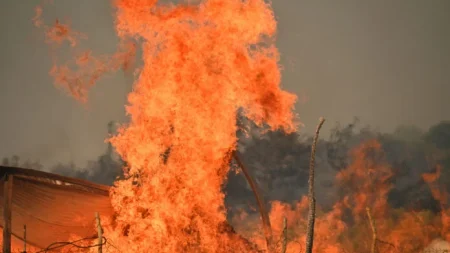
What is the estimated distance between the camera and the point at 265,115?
13164 mm

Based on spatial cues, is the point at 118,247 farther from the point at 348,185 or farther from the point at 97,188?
the point at 348,185

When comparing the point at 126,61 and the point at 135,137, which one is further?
the point at 126,61

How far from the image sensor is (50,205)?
11.2 meters

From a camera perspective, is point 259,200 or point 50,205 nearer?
point 50,205

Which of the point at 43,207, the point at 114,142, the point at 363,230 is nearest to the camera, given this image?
the point at 43,207

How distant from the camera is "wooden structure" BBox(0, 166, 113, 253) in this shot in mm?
10367

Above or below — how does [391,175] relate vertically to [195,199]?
above

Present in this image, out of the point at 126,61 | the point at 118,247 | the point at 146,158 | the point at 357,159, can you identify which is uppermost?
the point at 357,159

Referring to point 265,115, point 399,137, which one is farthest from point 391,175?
point 399,137

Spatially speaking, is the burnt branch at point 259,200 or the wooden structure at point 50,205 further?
the burnt branch at point 259,200

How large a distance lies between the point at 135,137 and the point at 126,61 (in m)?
2.87

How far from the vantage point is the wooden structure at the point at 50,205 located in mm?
10367

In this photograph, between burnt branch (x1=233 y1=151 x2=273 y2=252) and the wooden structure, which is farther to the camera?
burnt branch (x1=233 y1=151 x2=273 y2=252)

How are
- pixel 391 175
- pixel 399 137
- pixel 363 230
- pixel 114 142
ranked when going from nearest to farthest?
1. pixel 114 142
2. pixel 363 230
3. pixel 391 175
4. pixel 399 137
